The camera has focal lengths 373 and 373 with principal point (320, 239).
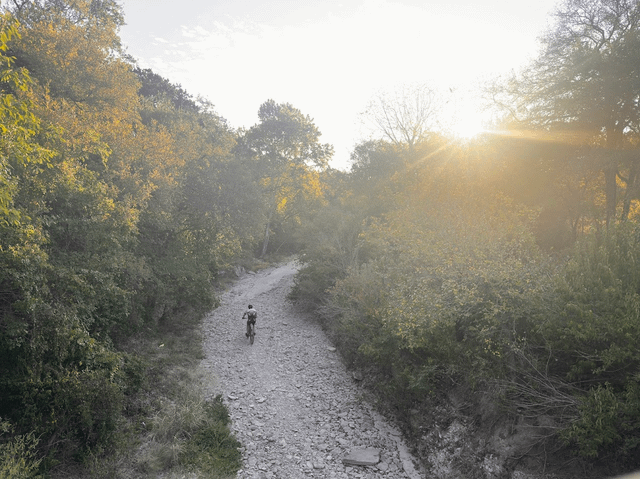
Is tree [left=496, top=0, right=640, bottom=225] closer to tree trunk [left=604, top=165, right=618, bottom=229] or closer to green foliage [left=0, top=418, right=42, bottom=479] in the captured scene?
tree trunk [left=604, top=165, right=618, bottom=229]

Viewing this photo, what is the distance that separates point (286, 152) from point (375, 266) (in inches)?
1189

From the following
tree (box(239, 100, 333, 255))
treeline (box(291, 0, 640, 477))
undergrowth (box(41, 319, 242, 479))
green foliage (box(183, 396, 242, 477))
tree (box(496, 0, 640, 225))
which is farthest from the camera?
tree (box(239, 100, 333, 255))

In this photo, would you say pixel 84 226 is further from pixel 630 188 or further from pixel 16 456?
pixel 630 188

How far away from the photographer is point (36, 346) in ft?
27.1

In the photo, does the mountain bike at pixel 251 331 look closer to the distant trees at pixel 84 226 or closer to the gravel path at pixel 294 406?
the gravel path at pixel 294 406

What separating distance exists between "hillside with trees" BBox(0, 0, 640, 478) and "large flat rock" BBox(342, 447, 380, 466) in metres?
1.29

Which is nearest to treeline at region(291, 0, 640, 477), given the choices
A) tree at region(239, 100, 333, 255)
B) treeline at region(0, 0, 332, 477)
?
treeline at region(0, 0, 332, 477)

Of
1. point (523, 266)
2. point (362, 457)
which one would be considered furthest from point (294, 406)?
point (523, 266)

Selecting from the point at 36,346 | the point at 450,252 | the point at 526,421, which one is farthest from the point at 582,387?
the point at 36,346

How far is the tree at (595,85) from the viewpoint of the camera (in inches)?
625

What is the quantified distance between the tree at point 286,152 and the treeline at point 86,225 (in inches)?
320

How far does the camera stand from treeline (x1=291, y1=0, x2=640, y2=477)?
7.79 meters

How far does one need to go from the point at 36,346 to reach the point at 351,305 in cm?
1162

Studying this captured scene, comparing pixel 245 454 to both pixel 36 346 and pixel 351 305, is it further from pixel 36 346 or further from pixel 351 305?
pixel 351 305
